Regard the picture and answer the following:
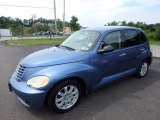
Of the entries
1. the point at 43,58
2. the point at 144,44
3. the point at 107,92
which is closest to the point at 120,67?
the point at 107,92

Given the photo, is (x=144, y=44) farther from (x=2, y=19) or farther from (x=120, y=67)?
(x=2, y=19)

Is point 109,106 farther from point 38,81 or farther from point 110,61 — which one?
point 38,81

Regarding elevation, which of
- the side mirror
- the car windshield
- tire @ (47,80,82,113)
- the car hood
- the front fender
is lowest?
tire @ (47,80,82,113)

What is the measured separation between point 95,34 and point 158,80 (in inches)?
107

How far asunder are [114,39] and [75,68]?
1.53 m

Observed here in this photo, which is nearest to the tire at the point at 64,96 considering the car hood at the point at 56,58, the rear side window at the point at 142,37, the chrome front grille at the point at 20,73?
the car hood at the point at 56,58

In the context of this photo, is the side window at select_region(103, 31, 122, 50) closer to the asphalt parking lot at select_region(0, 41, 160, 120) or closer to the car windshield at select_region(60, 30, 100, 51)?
the car windshield at select_region(60, 30, 100, 51)

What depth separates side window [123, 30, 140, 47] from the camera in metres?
5.12

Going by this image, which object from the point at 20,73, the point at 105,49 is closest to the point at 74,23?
the point at 105,49

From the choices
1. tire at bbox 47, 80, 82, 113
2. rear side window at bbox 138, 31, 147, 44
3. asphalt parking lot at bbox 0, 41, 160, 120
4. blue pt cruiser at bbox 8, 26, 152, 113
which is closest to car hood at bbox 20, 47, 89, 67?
blue pt cruiser at bbox 8, 26, 152, 113

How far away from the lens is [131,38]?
5.32m

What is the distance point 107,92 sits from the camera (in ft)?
15.9

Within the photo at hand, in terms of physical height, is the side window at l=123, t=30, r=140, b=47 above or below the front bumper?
above

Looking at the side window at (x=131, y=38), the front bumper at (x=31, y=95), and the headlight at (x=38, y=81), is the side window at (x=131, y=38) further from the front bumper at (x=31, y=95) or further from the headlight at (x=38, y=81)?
the front bumper at (x=31, y=95)
